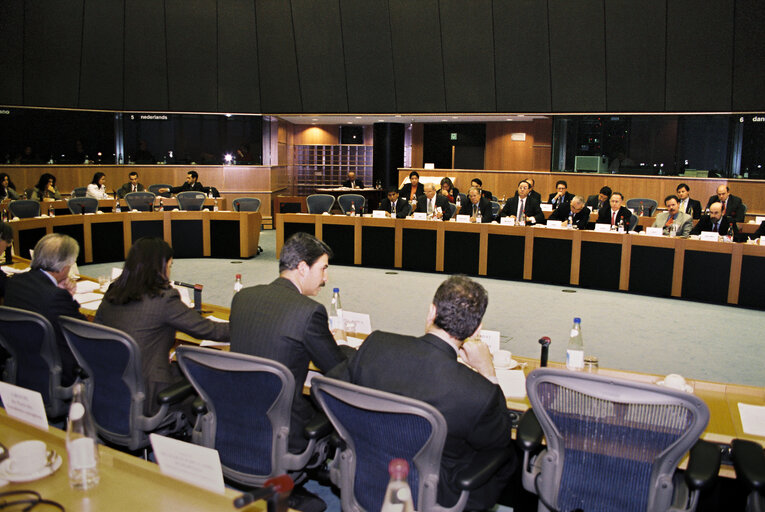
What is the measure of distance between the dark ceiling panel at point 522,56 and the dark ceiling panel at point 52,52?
8866 millimetres

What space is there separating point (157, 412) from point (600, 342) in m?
4.54

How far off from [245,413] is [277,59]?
43.1ft

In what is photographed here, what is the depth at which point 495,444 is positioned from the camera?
227cm

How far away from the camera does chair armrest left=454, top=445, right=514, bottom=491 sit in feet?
7.02

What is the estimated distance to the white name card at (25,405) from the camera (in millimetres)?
2078

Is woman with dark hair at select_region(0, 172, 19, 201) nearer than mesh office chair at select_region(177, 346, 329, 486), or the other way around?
mesh office chair at select_region(177, 346, 329, 486)

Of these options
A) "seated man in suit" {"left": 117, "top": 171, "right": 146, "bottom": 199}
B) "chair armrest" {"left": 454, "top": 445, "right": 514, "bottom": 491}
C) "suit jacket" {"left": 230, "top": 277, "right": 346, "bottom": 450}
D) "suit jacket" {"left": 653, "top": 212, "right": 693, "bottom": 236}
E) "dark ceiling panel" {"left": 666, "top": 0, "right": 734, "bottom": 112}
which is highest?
"dark ceiling panel" {"left": 666, "top": 0, "right": 734, "bottom": 112}

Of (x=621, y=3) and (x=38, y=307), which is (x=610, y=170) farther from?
(x=38, y=307)

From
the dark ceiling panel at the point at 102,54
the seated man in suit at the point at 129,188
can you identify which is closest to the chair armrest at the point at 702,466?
the seated man in suit at the point at 129,188

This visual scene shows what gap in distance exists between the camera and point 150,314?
3.09 metres

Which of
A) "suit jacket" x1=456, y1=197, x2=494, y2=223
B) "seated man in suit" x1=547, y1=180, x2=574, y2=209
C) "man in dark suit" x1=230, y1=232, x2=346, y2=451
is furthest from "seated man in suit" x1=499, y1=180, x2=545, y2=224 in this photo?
"man in dark suit" x1=230, y1=232, x2=346, y2=451

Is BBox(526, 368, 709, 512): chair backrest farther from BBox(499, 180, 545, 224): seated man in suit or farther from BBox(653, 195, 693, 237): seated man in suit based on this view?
BBox(499, 180, 545, 224): seated man in suit

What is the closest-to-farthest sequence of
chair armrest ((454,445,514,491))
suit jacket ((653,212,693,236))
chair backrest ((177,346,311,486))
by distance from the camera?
chair armrest ((454,445,514,491)), chair backrest ((177,346,311,486)), suit jacket ((653,212,693,236))

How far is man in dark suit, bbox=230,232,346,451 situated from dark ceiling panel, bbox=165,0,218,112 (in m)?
12.8
